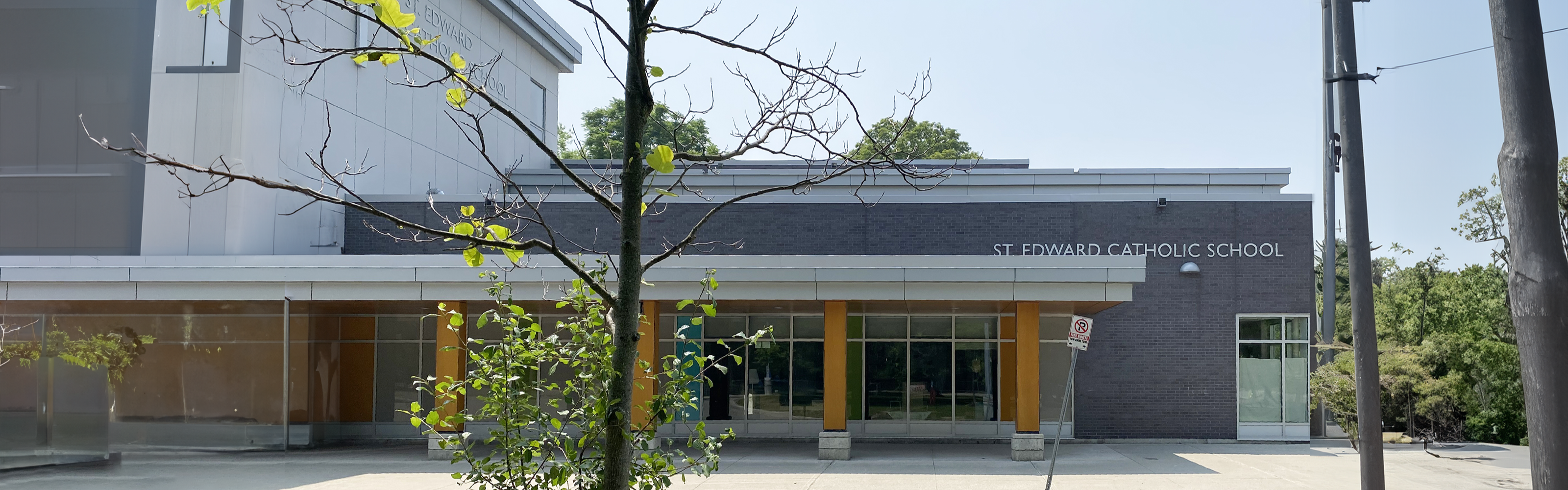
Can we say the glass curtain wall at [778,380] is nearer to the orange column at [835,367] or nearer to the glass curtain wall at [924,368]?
the glass curtain wall at [924,368]

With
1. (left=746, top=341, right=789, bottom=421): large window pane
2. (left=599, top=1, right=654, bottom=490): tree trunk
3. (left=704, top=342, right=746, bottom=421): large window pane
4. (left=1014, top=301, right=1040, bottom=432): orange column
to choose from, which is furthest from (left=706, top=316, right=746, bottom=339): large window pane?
(left=599, top=1, right=654, bottom=490): tree trunk

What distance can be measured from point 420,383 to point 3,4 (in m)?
10.6

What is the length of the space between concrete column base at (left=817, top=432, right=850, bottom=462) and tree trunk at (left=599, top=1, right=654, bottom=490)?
45.5 feet

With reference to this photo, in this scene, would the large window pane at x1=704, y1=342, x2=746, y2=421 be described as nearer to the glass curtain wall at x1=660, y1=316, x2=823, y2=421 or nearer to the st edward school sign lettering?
the glass curtain wall at x1=660, y1=316, x2=823, y2=421

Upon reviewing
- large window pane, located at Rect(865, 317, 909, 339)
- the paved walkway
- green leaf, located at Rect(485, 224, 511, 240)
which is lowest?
the paved walkway

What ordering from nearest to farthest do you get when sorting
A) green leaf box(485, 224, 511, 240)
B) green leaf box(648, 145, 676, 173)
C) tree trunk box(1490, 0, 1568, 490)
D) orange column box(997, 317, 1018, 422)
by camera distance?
green leaf box(648, 145, 676, 173) → green leaf box(485, 224, 511, 240) → tree trunk box(1490, 0, 1568, 490) → orange column box(997, 317, 1018, 422)

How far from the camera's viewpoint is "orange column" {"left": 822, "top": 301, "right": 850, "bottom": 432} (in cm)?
1811

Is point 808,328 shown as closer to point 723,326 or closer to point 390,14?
point 723,326

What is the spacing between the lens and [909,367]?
2177 centimetres

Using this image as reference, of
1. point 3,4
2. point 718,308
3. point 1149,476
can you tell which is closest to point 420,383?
point 3,4

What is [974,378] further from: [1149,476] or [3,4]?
[3,4]

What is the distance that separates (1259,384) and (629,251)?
20.2 m

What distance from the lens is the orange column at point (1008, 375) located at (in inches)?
837

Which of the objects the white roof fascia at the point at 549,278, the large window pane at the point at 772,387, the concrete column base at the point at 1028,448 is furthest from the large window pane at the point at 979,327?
the concrete column base at the point at 1028,448
